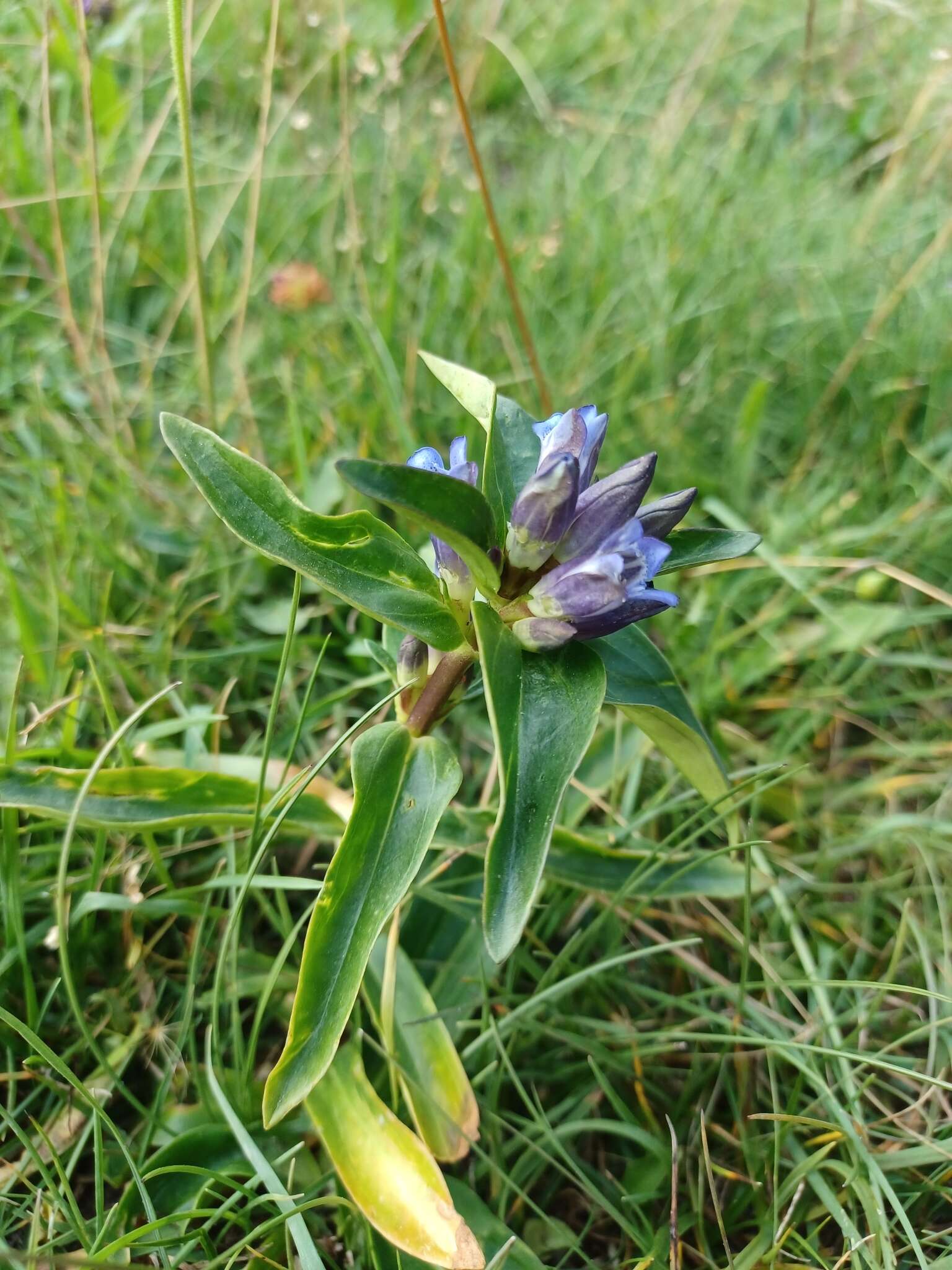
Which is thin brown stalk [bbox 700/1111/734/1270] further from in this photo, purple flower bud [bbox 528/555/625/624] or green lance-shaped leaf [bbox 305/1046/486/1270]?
purple flower bud [bbox 528/555/625/624]


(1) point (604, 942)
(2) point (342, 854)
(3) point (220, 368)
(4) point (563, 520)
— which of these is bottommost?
(1) point (604, 942)

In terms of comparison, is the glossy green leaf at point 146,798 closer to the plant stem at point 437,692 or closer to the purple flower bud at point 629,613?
the plant stem at point 437,692

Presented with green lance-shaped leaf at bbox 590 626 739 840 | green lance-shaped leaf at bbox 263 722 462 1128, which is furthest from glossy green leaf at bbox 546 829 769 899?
green lance-shaped leaf at bbox 263 722 462 1128

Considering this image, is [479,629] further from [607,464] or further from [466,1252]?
[607,464]

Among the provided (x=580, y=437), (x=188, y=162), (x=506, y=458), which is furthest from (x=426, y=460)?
(x=188, y=162)

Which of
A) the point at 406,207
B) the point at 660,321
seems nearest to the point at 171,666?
the point at 660,321

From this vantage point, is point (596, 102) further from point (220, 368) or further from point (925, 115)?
point (220, 368)
